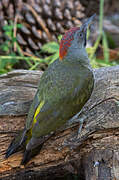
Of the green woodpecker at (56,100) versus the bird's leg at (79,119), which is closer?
the green woodpecker at (56,100)

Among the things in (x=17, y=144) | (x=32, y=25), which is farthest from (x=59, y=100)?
(x=32, y=25)

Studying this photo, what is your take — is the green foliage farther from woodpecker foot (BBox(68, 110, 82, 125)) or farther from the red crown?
woodpecker foot (BBox(68, 110, 82, 125))

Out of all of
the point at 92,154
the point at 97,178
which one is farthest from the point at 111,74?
the point at 97,178

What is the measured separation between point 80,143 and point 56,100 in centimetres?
28

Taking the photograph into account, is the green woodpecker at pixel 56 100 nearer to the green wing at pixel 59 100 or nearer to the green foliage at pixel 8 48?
the green wing at pixel 59 100

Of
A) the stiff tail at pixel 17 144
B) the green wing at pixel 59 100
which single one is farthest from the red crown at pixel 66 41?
the stiff tail at pixel 17 144

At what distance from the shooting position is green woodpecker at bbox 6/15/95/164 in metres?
1.21

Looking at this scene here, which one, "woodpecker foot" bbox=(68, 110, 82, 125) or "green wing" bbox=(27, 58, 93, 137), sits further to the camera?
"woodpecker foot" bbox=(68, 110, 82, 125)

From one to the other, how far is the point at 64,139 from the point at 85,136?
11 cm

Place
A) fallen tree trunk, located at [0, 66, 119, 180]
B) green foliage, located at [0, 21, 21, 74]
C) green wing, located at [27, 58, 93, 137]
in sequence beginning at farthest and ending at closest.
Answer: green foliage, located at [0, 21, 21, 74] < fallen tree trunk, located at [0, 66, 119, 180] < green wing, located at [27, 58, 93, 137]

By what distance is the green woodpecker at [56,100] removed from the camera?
121cm

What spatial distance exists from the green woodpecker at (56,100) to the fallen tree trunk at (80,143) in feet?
0.24

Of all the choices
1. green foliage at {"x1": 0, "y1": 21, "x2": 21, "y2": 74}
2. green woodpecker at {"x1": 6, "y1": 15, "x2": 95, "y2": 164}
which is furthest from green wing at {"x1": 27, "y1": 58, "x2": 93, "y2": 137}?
green foliage at {"x1": 0, "y1": 21, "x2": 21, "y2": 74}

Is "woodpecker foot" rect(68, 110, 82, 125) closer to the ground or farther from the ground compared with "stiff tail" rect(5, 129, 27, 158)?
farther from the ground
